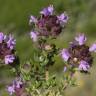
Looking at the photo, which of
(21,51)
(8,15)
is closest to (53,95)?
(21,51)

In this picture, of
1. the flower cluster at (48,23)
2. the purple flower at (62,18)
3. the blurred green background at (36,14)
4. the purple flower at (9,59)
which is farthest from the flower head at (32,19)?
the blurred green background at (36,14)

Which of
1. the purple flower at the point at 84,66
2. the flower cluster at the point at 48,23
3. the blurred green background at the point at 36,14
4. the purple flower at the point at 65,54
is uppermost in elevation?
the blurred green background at the point at 36,14

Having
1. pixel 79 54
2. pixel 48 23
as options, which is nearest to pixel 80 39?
pixel 79 54

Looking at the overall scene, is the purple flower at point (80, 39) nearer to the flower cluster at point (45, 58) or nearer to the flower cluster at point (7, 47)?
the flower cluster at point (45, 58)

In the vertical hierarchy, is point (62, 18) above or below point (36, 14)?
below

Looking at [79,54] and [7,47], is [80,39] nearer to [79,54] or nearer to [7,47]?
[79,54]

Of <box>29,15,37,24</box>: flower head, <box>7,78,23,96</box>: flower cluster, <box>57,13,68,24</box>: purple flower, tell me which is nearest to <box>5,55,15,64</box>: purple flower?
<box>7,78,23,96</box>: flower cluster
